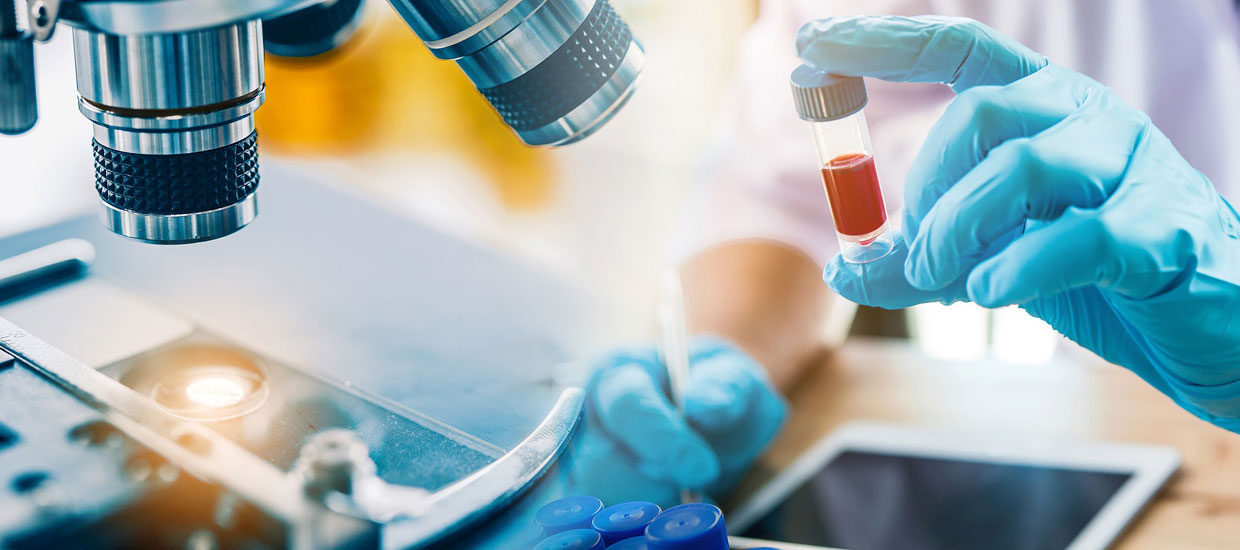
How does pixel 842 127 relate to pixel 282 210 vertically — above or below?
above

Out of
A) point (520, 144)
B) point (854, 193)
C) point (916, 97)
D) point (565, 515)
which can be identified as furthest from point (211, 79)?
point (520, 144)

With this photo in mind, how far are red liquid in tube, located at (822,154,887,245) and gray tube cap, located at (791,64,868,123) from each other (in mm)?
82

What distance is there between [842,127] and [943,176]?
82 mm

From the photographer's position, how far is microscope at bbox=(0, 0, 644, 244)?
52cm

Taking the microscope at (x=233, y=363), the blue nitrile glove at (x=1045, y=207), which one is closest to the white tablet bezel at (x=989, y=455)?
the blue nitrile glove at (x=1045, y=207)

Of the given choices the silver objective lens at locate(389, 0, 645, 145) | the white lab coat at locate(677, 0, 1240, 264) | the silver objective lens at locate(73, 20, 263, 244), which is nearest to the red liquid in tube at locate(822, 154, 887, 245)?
the silver objective lens at locate(389, 0, 645, 145)

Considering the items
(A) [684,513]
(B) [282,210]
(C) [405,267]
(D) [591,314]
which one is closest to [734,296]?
(D) [591,314]

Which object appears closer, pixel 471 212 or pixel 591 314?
pixel 591 314

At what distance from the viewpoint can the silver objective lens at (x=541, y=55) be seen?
592 mm

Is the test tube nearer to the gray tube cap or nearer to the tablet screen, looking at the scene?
the gray tube cap

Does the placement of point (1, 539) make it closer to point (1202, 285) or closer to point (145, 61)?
point (145, 61)

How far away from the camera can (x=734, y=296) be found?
4.48 feet

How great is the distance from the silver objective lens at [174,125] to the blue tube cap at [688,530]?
0.32 meters

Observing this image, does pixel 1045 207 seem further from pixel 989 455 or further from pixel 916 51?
pixel 989 455
